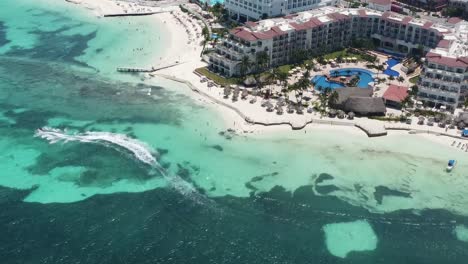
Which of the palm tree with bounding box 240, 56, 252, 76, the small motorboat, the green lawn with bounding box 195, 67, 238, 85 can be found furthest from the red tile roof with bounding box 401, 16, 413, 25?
the small motorboat

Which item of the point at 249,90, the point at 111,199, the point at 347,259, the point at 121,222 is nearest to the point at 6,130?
the point at 111,199

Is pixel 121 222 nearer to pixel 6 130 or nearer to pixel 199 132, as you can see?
pixel 199 132

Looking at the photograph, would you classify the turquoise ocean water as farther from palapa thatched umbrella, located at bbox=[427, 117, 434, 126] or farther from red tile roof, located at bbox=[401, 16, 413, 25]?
red tile roof, located at bbox=[401, 16, 413, 25]

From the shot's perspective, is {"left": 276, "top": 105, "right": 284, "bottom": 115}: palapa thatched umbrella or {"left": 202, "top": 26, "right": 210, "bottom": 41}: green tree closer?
{"left": 276, "top": 105, "right": 284, "bottom": 115}: palapa thatched umbrella

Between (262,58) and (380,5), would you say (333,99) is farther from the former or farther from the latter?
(380,5)

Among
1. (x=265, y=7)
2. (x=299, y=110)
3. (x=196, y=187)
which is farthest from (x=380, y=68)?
(x=196, y=187)

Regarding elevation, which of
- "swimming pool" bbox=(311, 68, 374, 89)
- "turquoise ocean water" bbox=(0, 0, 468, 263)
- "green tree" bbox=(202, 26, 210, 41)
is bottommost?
"turquoise ocean water" bbox=(0, 0, 468, 263)
